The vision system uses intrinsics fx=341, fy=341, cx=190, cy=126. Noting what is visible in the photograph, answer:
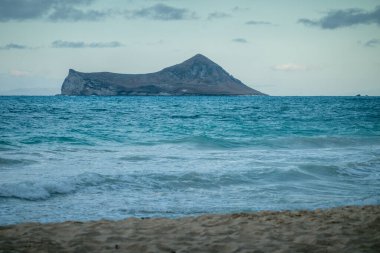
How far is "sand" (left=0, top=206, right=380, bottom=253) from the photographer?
516cm

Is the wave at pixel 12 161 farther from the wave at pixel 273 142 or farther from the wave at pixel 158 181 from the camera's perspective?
the wave at pixel 273 142

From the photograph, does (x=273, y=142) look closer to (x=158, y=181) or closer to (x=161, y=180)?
(x=161, y=180)

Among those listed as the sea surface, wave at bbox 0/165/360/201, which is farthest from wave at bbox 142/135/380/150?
wave at bbox 0/165/360/201

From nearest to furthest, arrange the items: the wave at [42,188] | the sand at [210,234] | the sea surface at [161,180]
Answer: the sand at [210,234] < the sea surface at [161,180] < the wave at [42,188]

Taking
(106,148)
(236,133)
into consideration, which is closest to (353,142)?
(236,133)

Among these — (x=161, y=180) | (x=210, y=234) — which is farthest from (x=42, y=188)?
(x=210, y=234)

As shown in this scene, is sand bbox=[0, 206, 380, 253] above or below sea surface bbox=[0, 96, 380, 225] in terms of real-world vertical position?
above

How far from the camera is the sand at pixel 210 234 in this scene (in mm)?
5156

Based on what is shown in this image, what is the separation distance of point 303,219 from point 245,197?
2778 millimetres

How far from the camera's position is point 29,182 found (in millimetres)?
9516

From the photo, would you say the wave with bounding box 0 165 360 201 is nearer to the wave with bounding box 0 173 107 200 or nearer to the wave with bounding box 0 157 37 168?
the wave with bounding box 0 173 107 200

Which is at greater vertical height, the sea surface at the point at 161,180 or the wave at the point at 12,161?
the wave at the point at 12,161

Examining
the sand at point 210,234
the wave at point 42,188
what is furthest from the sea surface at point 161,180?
the sand at point 210,234

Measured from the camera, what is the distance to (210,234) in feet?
19.0
